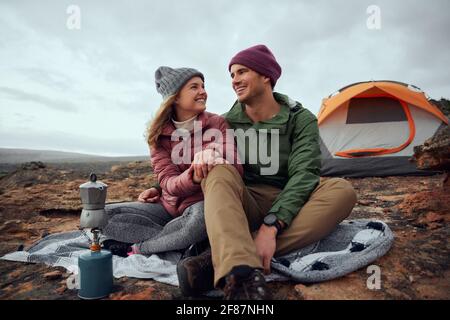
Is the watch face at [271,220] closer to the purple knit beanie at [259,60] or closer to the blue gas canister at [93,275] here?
the blue gas canister at [93,275]

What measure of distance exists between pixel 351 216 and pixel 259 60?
2.22m

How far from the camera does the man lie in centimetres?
178

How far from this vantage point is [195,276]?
1.95m

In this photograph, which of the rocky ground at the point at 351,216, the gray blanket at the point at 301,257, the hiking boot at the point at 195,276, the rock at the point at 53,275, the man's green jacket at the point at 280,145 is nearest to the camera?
the hiking boot at the point at 195,276

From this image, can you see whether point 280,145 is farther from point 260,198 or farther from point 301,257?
point 301,257

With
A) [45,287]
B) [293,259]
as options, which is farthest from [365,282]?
[45,287]

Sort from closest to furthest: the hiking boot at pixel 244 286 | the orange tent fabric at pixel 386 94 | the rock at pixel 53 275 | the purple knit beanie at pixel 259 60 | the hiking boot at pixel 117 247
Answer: the hiking boot at pixel 244 286
the rock at pixel 53 275
the hiking boot at pixel 117 247
the purple knit beanie at pixel 259 60
the orange tent fabric at pixel 386 94

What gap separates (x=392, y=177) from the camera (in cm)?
681

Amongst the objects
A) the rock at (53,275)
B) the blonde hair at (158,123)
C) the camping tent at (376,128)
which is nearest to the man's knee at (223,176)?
the blonde hair at (158,123)

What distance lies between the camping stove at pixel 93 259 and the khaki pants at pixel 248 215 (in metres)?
0.63

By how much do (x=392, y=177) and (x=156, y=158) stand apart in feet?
18.4

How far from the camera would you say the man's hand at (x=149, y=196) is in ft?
9.82

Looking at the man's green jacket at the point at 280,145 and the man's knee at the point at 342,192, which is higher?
the man's green jacket at the point at 280,145

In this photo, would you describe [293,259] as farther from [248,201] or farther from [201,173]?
[201,173]
